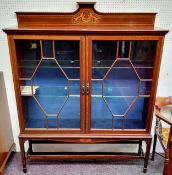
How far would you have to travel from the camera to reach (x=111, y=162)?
85.4 inches

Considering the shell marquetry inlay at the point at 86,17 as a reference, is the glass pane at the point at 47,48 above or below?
below

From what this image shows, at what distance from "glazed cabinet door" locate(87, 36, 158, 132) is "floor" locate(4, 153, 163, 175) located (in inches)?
21.3

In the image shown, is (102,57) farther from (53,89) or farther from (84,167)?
(84,167)

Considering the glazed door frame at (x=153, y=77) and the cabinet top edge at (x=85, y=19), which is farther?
the cabinet top edge at (x=85, y=19)

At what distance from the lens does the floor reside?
2023 millimetres

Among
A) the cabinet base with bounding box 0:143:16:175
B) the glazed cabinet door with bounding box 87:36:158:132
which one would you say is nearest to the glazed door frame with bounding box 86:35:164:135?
the glazed cabinet door with bounding box 87:36:158:132

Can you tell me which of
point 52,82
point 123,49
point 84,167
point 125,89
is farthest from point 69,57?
point 84,167

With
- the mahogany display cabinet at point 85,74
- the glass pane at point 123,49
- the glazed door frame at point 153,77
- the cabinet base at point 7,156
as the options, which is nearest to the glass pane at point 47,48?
the mahogany display cabinet at point 85,74

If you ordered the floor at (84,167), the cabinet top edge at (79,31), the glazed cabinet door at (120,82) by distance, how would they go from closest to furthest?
the cabinet top edge at (79,31), the glazed cabinet door at (120,82), the floor at (84,167)

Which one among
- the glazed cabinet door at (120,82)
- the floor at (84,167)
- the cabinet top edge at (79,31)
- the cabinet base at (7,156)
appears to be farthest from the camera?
the floor at (84,167)

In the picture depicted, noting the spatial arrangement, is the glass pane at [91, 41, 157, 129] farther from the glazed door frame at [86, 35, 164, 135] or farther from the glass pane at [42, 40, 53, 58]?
the glass pane at [42, 40, 53, 58]

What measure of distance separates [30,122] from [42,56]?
27.2 inches

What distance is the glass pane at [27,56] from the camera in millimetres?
1629

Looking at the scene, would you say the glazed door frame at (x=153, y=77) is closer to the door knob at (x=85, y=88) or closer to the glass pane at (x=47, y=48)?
the door knob at (x=85, y=88)
